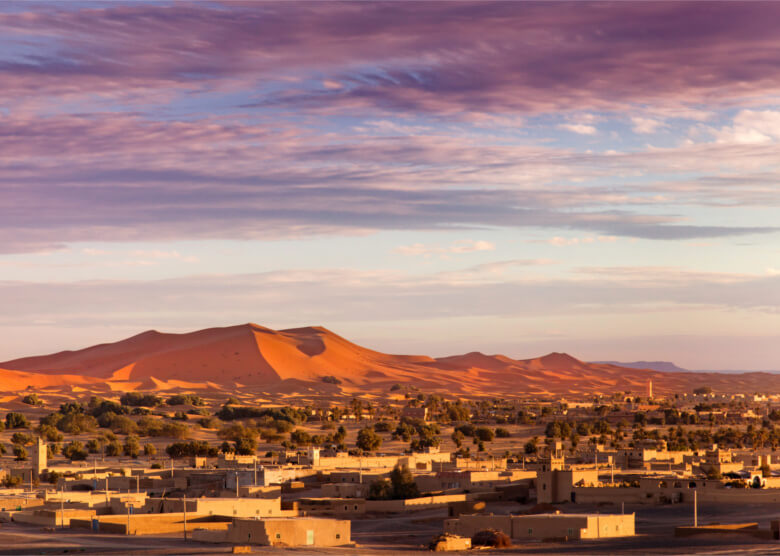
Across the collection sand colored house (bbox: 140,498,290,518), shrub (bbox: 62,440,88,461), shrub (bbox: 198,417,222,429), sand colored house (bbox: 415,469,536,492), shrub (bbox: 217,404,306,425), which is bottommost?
sand colored house (bbox: 140,498,290,518)

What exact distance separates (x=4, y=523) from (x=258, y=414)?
66281 millimetres

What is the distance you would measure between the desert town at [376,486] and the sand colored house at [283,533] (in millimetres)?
56

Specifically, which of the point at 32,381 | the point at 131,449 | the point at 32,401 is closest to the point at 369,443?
the point at 131,449

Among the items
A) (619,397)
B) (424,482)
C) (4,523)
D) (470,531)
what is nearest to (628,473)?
(424,482)

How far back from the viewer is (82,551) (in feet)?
131

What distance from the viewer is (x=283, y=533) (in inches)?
1746

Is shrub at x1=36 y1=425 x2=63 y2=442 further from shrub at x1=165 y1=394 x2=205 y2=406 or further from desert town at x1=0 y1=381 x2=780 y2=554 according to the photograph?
shrub at x1=165 y1=394 x2=205 y2=406

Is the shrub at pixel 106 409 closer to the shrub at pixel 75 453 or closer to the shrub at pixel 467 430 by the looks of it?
the shrub at pixel 467 430

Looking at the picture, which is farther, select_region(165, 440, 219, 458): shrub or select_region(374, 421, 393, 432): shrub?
select_region(374, 421, 393, 432): shrub

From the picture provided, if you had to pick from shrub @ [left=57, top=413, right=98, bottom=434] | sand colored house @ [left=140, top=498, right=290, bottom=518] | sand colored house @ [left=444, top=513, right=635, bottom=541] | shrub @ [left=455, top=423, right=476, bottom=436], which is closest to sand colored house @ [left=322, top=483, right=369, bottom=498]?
sand colored house @ [left=140, top=498, right=290, bottom=518]

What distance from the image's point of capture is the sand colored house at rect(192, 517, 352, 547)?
144 feet

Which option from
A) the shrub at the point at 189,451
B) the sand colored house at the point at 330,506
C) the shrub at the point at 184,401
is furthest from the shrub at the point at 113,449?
the shrub at the point at 184,401

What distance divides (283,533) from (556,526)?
9.61m

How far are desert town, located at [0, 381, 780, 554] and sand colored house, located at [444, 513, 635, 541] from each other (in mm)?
61
